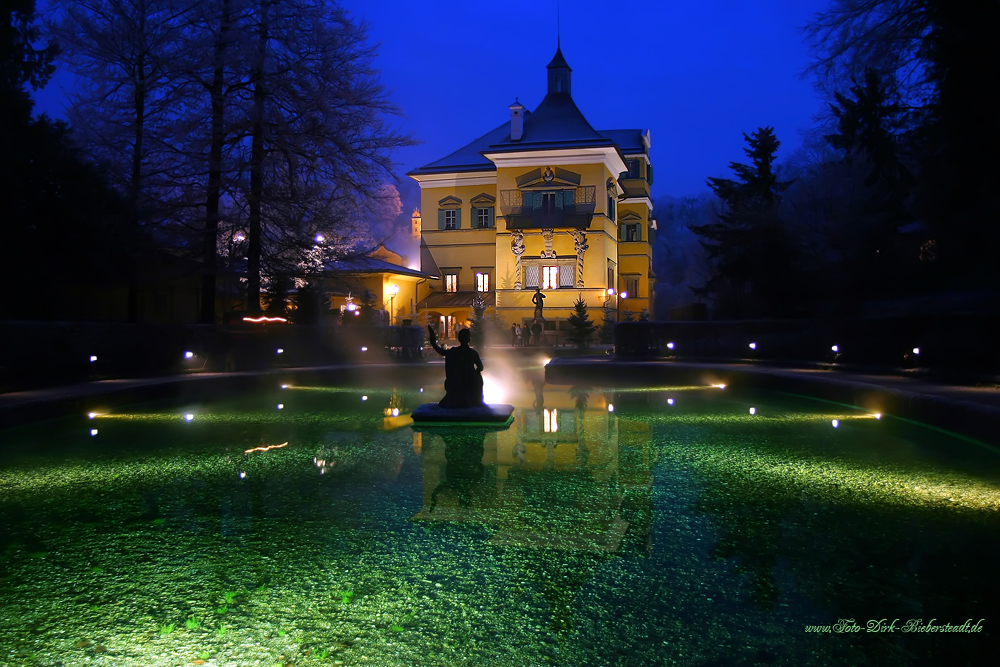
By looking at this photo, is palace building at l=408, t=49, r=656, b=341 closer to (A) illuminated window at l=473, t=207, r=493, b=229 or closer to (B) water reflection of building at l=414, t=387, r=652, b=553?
(A) illuminated window at l=473, t=207, r=493, b=229

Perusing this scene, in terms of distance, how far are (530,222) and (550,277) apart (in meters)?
3.82

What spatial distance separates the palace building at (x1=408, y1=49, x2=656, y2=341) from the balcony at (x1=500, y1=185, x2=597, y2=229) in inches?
2.6

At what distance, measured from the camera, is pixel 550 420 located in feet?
40.5

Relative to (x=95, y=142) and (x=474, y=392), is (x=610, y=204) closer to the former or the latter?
(x=95, y=142)

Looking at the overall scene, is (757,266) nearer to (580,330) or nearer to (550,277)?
(580,330)

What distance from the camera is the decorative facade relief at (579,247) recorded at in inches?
1854

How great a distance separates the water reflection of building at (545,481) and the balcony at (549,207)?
36.2 metres

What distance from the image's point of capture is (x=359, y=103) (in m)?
24.8

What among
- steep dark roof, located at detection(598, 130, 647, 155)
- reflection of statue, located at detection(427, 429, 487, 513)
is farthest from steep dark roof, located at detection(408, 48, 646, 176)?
reflection of statue, located at detection(427, 429, 487, 513)

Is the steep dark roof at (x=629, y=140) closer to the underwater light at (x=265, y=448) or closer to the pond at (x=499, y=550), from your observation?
the pond at (x=499, y=550)

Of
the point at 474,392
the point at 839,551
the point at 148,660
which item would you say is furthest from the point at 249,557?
the point at 474,392

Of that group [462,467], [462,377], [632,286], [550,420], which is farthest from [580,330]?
[462,467]

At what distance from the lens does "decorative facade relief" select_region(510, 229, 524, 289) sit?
4797 cm

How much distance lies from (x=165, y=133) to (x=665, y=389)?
681 inches
